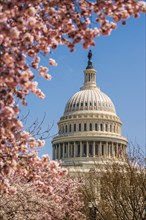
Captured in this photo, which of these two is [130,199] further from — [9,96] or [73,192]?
[9,96]

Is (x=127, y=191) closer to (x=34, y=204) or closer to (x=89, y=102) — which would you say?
(x=34, y=204)

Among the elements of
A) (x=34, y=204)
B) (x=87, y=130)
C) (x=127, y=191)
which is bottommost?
(x=34, y=204)

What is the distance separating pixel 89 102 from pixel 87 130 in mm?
8559

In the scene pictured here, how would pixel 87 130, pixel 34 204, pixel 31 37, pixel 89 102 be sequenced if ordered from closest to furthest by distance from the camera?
1. pixel 31 37
2. pixel 34 204
3. pixel 87 130
4. pixel 89 102

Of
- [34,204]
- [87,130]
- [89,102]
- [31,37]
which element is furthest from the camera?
[89,102]

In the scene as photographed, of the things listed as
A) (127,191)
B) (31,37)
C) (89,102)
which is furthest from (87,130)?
(31,37)

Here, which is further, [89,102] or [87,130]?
[89,102]

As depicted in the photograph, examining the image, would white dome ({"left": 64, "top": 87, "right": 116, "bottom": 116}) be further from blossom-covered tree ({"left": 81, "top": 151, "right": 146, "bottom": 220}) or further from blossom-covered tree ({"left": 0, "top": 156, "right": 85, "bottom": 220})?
blossom-covered tree ({"left": 81, "top": 151, "right": 146, "bottom": 220})

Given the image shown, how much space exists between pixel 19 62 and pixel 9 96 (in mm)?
715

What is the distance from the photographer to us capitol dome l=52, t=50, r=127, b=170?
373 feet

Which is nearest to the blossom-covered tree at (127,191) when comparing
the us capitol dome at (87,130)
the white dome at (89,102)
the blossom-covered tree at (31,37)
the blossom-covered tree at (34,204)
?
the blossom-covered tree at (34,204)

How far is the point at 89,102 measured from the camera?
401 ft

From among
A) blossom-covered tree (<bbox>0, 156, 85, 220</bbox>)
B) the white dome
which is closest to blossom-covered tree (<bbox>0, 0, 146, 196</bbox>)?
blossom-covered tree (<bbox>0, 156, 85, 220</bbox>)

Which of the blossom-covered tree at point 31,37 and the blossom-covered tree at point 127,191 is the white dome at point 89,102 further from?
the blossom-covered tree at point 31,37
